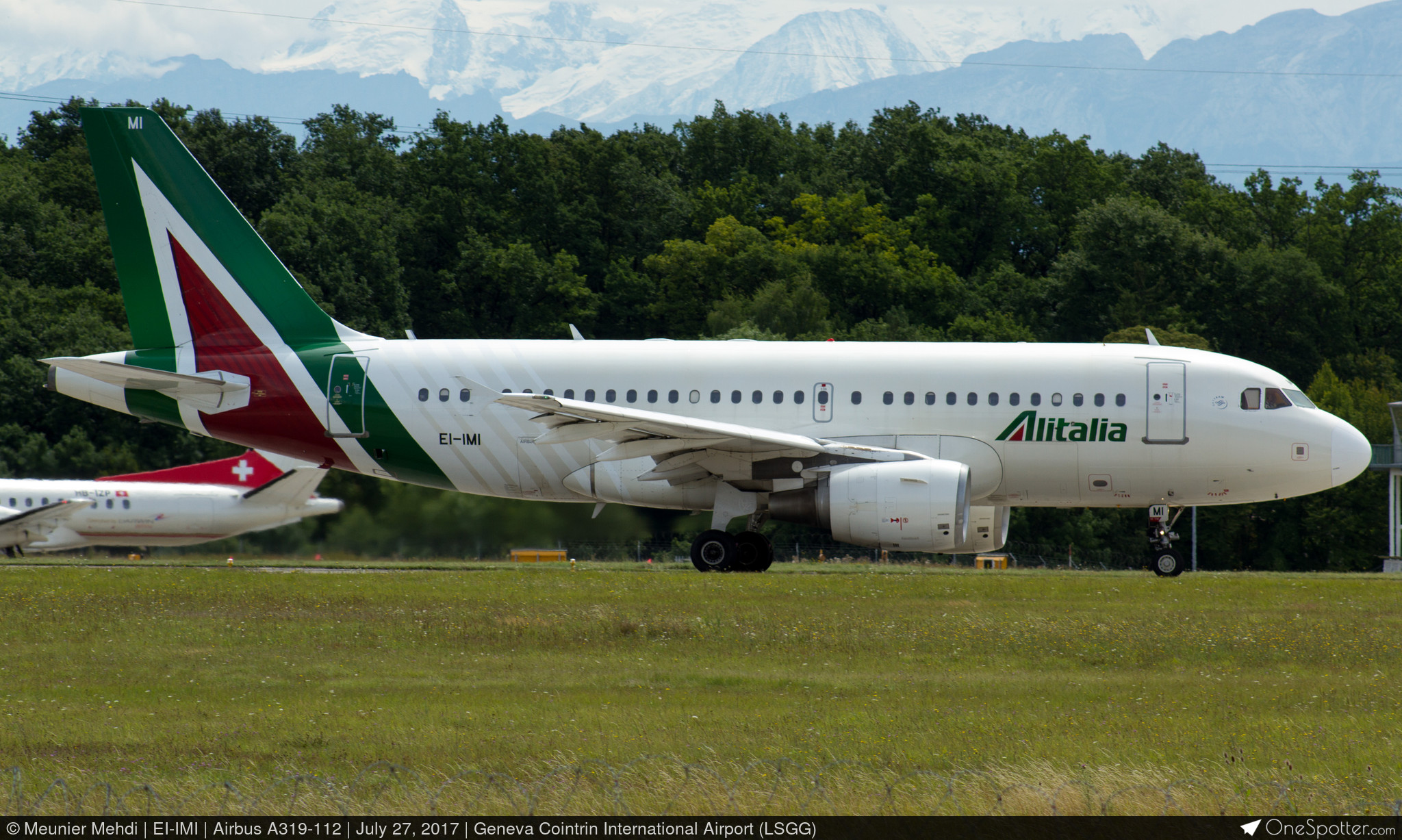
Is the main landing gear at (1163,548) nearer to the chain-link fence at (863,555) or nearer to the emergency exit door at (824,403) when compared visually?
the emergency exit door at (824,403)

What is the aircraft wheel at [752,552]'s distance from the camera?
2425cm

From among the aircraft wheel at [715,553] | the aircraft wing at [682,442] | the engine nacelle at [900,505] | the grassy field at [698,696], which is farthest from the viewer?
the aircraft wheel at [715,553]

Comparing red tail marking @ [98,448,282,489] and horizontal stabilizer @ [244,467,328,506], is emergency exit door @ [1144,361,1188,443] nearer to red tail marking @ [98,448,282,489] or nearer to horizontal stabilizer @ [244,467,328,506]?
horizontal stabilizer @ [244,467,328,506]

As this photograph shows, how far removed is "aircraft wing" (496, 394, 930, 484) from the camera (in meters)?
22.6

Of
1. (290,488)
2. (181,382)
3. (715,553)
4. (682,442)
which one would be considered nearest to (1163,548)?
(715,553)

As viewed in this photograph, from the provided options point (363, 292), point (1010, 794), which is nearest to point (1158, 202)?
point (363, 292)

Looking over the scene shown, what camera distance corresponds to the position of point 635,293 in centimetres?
7112

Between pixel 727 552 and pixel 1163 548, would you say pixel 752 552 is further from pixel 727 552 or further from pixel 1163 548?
pixel 1163 548

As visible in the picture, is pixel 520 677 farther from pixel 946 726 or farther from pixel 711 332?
pixel 711 332

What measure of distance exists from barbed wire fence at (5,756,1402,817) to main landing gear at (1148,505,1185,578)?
1596 centimetres

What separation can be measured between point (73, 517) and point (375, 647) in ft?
81.6

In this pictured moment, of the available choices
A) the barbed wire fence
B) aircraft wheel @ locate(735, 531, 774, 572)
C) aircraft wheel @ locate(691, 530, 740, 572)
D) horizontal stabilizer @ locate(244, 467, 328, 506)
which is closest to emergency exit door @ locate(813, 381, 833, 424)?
aircraft wheel @ locate(735, 531, 774, 572)
